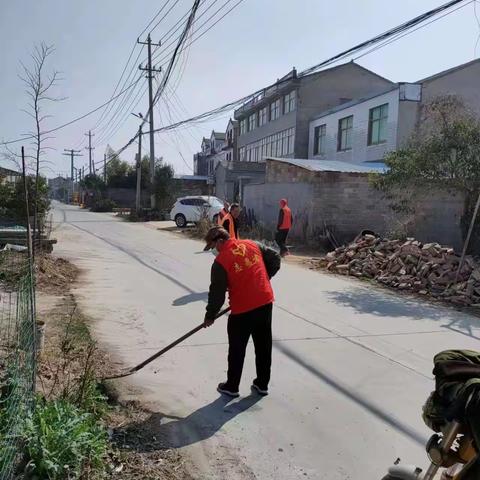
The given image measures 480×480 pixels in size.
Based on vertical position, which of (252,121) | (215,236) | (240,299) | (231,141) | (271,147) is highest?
(252,121)

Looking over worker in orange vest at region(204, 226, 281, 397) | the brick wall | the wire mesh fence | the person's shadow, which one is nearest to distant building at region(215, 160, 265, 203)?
the brick wall

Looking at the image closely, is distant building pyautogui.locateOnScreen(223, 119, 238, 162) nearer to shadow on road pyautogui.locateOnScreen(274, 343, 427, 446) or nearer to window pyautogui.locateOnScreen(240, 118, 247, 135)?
window pyautogui.locateOnScreen(240, 118, 247, 135)

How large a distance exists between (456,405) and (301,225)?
16.9 m

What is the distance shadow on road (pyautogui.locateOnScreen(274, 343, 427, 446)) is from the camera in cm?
409

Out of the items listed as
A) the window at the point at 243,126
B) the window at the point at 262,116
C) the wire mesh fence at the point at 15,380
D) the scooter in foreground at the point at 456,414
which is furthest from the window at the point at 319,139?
the scooter in foreground at the point at 456,414

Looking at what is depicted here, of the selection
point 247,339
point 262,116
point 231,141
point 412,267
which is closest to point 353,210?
point 412,267

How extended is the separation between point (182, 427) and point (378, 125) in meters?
27.3

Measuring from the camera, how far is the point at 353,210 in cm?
1841

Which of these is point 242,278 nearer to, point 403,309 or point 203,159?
point 403,309

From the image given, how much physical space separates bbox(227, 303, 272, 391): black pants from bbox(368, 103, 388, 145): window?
2537cm

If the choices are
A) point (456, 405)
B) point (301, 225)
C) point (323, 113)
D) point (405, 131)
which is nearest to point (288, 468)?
point (456, 405)

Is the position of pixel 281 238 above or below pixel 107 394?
above

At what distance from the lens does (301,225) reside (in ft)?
62.4

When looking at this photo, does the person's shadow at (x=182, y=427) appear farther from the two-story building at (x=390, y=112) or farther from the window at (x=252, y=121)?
the window at (x=252, y=121)
